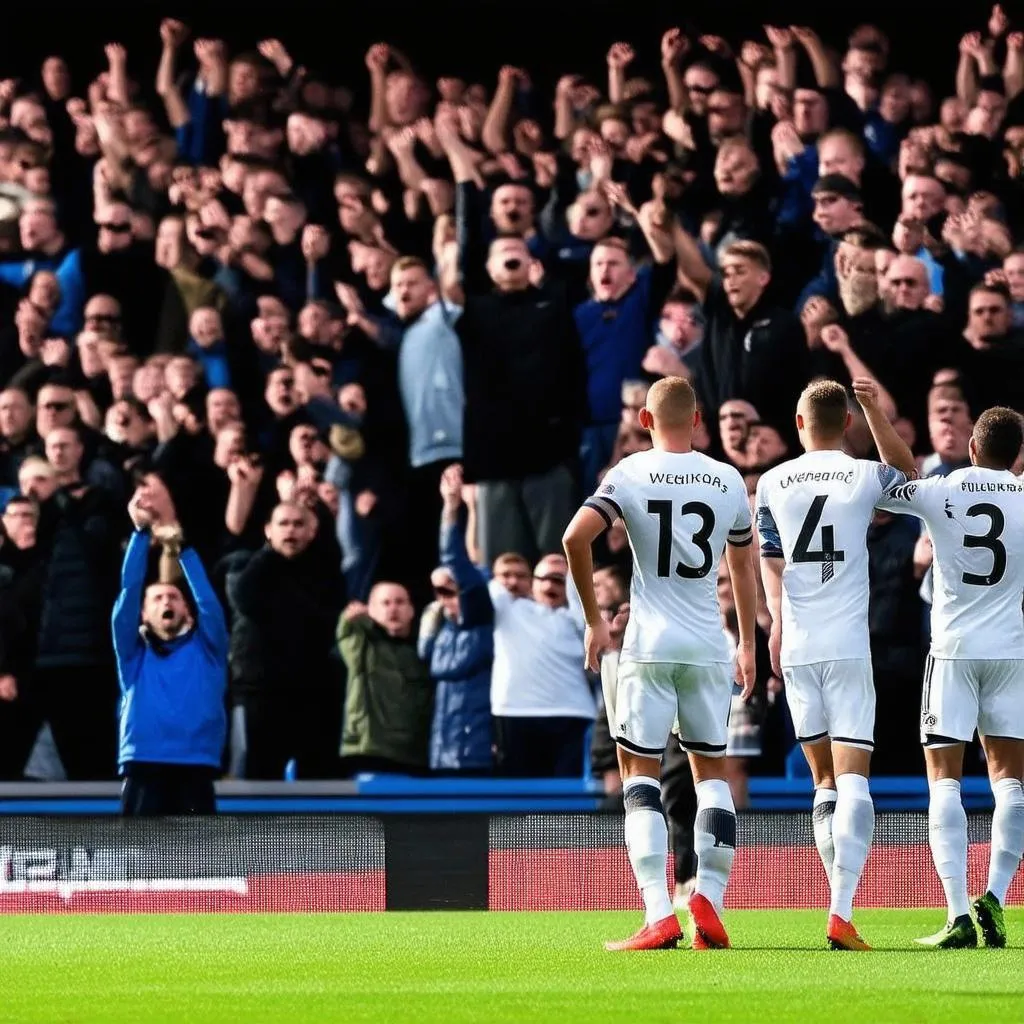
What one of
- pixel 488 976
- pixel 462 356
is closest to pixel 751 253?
pixel 462 356

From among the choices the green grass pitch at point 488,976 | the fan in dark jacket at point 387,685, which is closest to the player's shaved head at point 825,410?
the green grass pitch at point 488,976

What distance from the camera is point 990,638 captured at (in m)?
7.43

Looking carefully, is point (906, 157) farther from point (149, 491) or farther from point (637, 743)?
point (637, 743)

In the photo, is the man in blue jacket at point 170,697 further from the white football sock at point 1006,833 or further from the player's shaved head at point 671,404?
the white football sock at point 1006,833

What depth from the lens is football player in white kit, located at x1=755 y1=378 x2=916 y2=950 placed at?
720 cm

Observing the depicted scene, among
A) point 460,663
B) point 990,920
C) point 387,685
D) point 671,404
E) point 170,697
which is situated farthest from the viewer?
point 387,685

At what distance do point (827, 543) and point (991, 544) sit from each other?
0.63 m

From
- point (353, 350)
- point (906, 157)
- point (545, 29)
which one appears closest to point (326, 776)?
point (353, 350)

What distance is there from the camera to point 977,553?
7.46 metres

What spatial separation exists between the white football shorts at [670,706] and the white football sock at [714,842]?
0.17 metres

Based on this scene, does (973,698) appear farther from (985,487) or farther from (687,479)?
(687,479)

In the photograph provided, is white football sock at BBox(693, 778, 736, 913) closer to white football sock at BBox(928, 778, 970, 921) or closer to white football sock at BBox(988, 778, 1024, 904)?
white football sock at BBox(928, 778, 970, 921)

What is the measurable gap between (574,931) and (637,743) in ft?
5.35

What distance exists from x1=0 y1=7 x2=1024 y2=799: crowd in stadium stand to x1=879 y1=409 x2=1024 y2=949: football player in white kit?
489 centimetres
